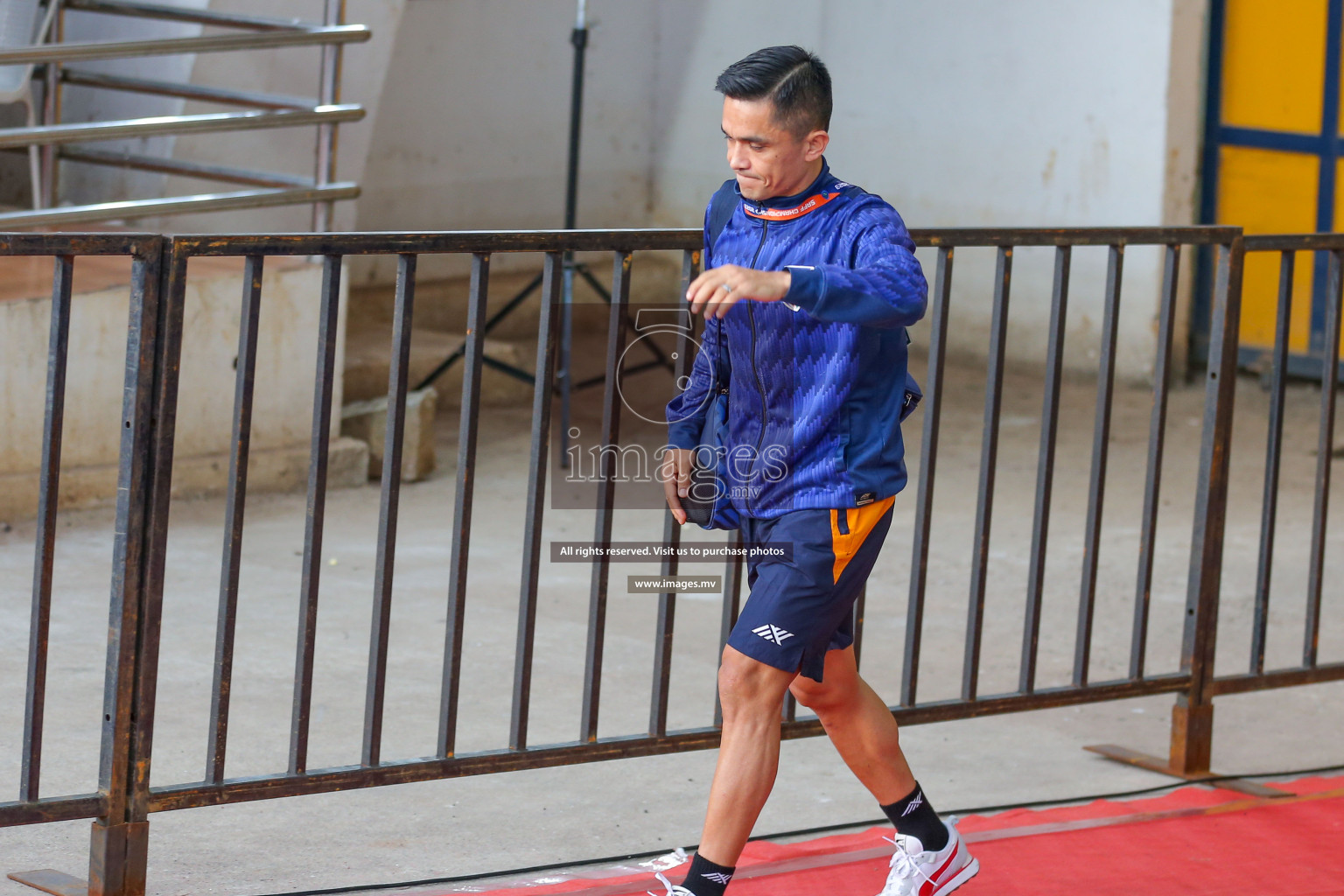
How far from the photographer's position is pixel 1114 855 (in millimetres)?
3434

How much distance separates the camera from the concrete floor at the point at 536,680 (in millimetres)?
3439

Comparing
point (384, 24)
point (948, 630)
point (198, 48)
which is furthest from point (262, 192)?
point (948, 630)

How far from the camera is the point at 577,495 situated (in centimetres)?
664

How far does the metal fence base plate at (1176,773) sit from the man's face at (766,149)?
6.76ft

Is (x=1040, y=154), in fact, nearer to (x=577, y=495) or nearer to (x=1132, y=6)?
(x=1132, y=6)

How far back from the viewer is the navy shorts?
2.68 meters

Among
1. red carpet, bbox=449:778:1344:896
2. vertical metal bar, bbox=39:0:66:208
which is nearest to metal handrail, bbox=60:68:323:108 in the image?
vertical metal bar, bbox=39:0:66:208

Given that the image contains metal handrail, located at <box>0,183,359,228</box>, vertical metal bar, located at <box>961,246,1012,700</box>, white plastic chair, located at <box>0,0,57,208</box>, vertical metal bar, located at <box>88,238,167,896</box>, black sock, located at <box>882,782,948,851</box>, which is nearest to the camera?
vertical metal bar, located at <box>88,238,167,896</box>

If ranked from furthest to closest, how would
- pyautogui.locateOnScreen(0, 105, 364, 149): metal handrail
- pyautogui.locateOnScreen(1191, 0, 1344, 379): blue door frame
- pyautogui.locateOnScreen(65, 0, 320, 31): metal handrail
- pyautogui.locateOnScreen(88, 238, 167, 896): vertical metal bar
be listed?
pyautogui.locateOnScreen(1191, 0, 1344, 379): blue door frame < pyautogui.locateOnScreen(65, 0, 320, 31): metal handrail < pyautogui.locateOnScreen(0, 105, 364, 149): metal handrail < pyautogui.locateOnScreen(88, 238, 167, 896): vertical metal bar

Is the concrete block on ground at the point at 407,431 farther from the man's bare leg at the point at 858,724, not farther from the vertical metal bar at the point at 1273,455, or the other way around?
the man's bare leg at the point at 858,724

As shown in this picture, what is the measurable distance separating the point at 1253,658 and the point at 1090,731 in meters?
0.50

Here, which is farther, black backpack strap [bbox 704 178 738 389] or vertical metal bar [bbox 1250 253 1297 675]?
vertical metal bar [bbox 1250 253 1297 675]

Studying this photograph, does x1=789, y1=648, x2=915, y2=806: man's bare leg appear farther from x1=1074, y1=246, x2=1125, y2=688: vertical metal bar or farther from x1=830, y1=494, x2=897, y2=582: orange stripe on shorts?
x1=1074, y1=246, x2=1125, y2=688: vertical metal bar

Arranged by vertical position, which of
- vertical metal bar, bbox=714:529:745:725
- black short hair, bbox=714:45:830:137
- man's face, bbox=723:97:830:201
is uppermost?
black short hair, bbox=714:45:830:137
